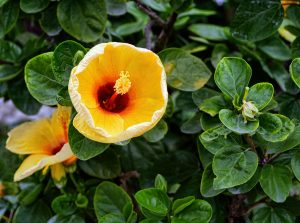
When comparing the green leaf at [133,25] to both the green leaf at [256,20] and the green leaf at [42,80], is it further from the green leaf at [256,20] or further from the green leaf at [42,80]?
the green leaf at [42,80]

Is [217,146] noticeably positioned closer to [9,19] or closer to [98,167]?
[98,167]

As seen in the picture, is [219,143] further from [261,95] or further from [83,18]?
[83,18]

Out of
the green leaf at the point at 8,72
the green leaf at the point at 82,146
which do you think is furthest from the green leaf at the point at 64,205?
the green leaf at the point at 8,72

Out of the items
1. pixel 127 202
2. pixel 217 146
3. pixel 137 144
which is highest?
pixel 217 146

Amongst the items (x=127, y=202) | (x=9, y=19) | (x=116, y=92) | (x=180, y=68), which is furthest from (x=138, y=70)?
(x=9, y=19)

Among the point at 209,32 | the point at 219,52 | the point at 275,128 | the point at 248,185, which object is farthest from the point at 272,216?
the point at 209,32
